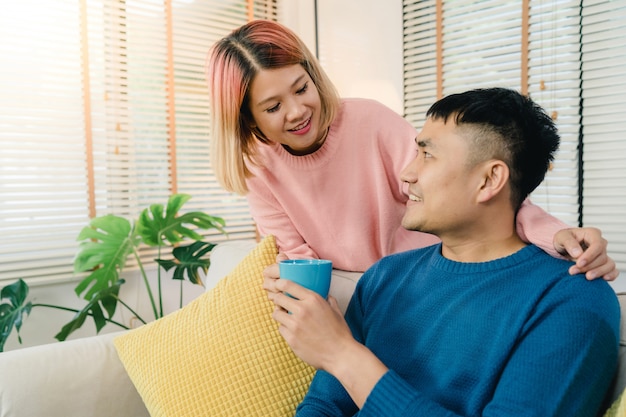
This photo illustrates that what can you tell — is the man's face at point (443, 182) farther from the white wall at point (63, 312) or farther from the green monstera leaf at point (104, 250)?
the white wall at point (63, 312)

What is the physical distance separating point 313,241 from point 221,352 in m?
0.46

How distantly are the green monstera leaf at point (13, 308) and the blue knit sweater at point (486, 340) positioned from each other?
189 centimetres

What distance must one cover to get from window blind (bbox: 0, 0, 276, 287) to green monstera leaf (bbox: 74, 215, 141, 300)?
1.16 ft

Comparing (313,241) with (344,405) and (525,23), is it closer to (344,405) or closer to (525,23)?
(344,405)

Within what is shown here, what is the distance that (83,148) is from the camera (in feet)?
10.4

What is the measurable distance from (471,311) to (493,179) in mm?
249

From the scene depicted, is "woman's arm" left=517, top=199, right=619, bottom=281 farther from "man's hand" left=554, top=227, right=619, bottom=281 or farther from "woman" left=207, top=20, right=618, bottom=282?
"woman" left=207, top=20, right=618, bottom=282

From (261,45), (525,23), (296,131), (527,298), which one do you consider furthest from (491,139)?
(525,23)

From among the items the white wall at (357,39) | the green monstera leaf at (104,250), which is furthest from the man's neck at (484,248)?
the white wall at (357,39)

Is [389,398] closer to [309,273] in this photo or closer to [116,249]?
[309,273]

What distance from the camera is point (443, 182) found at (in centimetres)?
110

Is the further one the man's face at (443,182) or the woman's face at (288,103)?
the woman's face at (288,103)

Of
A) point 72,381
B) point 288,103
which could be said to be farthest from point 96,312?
point 288,103

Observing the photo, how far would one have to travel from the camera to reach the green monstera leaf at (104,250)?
2799 millimetres
